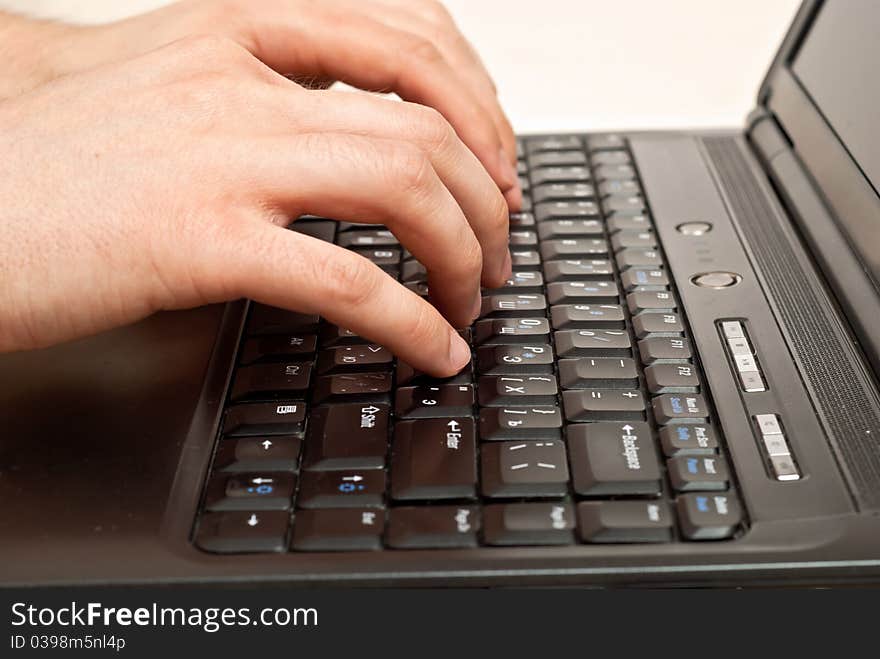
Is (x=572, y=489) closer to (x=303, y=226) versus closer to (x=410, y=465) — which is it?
(x=410, y=465)

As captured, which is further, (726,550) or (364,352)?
(364,352)

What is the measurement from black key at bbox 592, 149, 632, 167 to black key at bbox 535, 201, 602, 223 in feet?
0.22

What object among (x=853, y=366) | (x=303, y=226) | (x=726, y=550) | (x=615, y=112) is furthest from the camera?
(x=615, y=112)

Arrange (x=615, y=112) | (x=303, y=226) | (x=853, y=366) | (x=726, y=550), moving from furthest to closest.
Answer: (x=615, y=112) → (x=303, y=226) → (x=853, y=366) → (x=726, y=550)

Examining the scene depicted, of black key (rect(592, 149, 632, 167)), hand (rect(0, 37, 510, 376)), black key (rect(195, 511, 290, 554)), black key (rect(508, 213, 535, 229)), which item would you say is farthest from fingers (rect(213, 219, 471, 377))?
black key (rect(592, 149, 632, 167))

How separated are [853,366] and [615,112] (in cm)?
51

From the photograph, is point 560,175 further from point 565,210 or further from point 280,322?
point 280,322

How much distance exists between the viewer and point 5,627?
14.9 inches

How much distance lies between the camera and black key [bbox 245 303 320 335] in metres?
0.53

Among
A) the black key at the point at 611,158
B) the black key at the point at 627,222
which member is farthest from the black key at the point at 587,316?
the black key at the point at 611,158

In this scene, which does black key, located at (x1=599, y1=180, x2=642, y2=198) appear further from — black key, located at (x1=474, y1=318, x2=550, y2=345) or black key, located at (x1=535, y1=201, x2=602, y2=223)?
black key, located at (x1=474, y1=318, x2=550, y2=345)

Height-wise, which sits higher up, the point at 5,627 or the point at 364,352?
the point at 364,352

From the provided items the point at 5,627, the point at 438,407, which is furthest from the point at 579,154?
the point at 5,627

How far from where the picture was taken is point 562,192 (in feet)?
2.24
